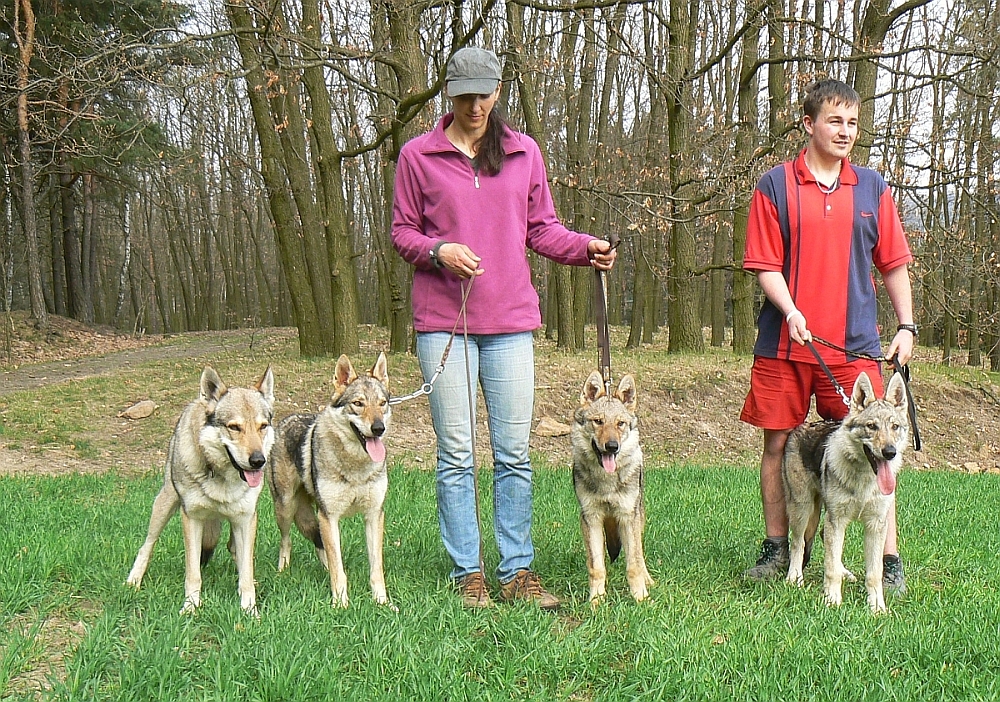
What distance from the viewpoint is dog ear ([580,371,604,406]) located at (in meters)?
4.33

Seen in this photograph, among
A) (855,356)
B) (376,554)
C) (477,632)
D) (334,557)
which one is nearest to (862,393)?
(855,356)

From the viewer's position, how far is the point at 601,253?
4.14m

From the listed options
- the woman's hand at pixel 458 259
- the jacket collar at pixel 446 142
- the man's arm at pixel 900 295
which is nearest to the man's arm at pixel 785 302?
the man's arm at pixel 900 295

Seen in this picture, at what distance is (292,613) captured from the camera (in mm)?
3771

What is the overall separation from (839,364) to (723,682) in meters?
→ 2.00

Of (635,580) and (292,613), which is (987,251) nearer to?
(635,580)

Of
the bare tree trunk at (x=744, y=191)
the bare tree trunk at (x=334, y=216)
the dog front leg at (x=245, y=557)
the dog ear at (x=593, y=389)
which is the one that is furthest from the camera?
the bare tree trunk at (x=334, y=216)

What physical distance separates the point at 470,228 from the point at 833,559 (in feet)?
8.59

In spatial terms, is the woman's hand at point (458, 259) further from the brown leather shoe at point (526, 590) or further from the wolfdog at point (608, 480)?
the brown leather shoe at point (526, 590)

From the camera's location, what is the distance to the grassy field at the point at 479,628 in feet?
10.4

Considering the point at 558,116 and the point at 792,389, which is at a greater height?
the point at 558,116

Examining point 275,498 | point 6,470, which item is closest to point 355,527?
point 275,498

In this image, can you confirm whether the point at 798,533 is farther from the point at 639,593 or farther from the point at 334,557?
the point at 334,557

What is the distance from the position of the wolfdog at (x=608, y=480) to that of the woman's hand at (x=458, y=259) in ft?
3.08
